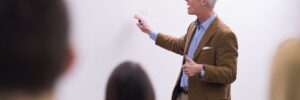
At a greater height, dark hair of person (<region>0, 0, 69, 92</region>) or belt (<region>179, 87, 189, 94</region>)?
dark hair of person (<region>0, 0, 69, 92</region>)

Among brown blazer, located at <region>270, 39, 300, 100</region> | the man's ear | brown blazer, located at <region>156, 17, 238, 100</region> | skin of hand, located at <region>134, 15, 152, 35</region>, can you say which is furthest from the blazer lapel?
brown blazer, located at <region>270, 39, 300, 100</region>

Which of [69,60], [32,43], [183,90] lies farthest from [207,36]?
[32,43]

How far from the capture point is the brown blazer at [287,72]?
3.15 metres

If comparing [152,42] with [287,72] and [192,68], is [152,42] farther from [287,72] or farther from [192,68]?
[287,72]

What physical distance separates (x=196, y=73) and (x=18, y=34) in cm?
82

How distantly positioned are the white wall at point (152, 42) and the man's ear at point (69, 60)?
2 centimetres

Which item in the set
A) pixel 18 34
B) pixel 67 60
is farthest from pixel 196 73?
pixel 18 34

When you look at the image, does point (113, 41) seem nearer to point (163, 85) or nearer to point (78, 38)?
point (78, 38)

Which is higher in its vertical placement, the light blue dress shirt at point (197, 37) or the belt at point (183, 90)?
the light blue dress shirt at point (197, 37)

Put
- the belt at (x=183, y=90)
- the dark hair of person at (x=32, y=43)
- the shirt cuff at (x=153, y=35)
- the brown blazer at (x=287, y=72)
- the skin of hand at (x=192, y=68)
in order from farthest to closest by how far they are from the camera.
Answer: the brown blazer at (x=287, y=72) < the shirt cuff at (x=153, y=35) < the belt at (x=183, y=90) < the skin of hand at (x=192, y=68) < the dark hair of person at (x=32, y=43)

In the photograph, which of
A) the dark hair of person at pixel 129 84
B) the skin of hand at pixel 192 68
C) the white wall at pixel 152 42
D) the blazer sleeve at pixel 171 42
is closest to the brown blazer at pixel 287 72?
the white wall at pixel 152 42

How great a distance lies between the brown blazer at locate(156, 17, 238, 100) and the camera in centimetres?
195

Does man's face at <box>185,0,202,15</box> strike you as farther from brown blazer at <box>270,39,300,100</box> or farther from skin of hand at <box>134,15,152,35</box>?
brown blazer at <box>270,39,300,100</box>

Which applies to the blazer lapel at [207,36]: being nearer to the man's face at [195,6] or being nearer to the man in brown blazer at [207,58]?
the man in brown blazer at [207,58]
